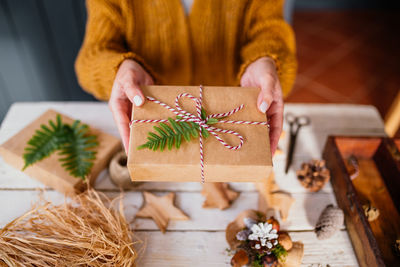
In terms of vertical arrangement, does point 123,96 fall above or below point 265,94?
above

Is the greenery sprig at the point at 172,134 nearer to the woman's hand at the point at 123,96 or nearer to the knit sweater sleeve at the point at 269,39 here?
the woman's hand at the point at 123,96

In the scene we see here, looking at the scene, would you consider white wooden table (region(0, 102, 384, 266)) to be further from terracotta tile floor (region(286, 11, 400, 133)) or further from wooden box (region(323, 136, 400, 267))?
terracotta tile floor (region(286, 11, 400, 133))

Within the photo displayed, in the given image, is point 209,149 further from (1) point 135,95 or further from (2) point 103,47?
(2) point 103,47

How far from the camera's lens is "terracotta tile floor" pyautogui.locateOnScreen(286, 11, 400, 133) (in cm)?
264

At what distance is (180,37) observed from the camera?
107cm

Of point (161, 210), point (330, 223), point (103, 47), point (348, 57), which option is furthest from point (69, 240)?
point (348, 57)

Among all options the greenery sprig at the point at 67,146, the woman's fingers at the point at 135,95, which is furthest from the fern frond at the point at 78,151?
the woman's fingers at the point at 135,95

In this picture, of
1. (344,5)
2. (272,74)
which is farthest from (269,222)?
(344,5)

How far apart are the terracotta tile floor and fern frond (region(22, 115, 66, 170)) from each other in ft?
6.82

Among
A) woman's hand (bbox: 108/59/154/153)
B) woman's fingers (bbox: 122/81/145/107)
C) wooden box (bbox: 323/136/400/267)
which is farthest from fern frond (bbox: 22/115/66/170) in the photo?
wooden box (bbox: 323/136/400/267)

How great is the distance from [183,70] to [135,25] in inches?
9.9

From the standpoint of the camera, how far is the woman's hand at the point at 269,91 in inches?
29.9

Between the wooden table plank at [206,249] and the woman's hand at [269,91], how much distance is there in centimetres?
31

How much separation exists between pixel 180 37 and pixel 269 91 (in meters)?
0.45
